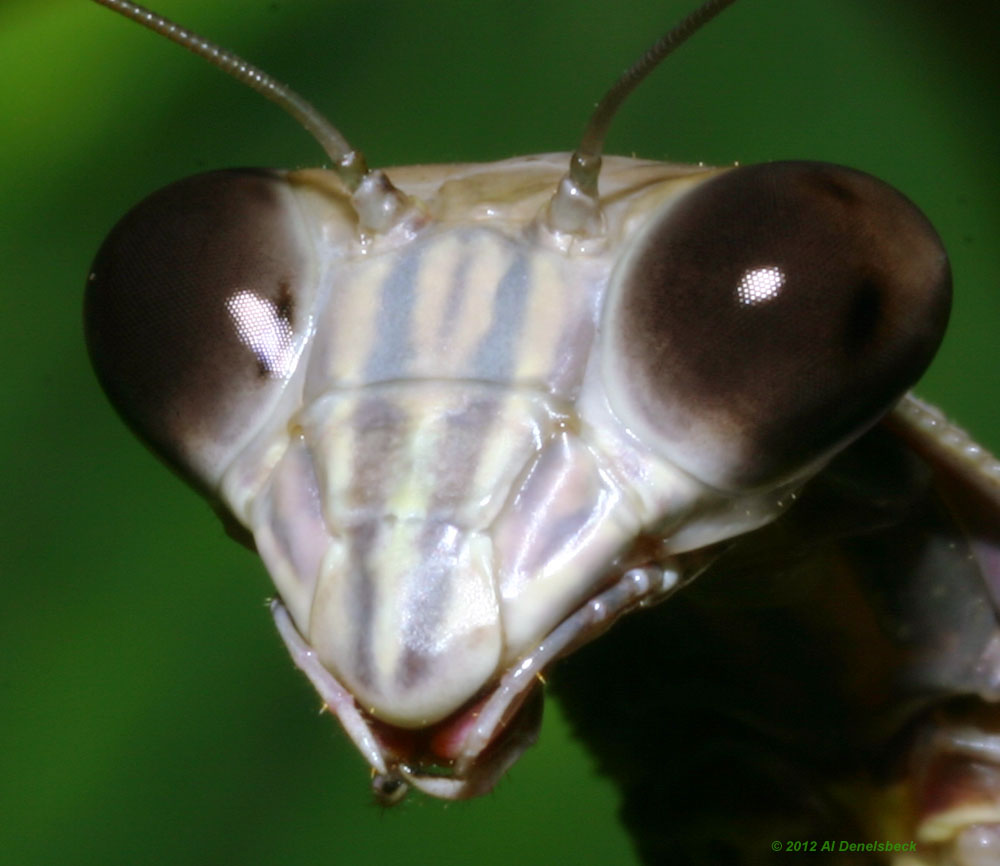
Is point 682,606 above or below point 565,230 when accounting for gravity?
below

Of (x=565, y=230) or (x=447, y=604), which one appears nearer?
(x=447, y=604)

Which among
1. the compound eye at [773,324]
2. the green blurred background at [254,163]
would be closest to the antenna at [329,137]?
the compound eye at [773,324]

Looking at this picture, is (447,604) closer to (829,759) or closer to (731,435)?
(731,435)

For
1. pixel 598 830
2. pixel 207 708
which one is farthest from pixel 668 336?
pixel 207 708

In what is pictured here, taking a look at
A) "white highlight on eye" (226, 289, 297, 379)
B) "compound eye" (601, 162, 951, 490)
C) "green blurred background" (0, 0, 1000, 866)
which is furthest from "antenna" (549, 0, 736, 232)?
"green blurred background" (0, 0, 1000, 866)

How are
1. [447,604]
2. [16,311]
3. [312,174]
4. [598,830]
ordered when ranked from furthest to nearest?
[16,311], [598,830], [312,174], [447,604]

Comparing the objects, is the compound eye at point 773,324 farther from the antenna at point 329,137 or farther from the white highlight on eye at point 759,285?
the antenna at point 329,137
